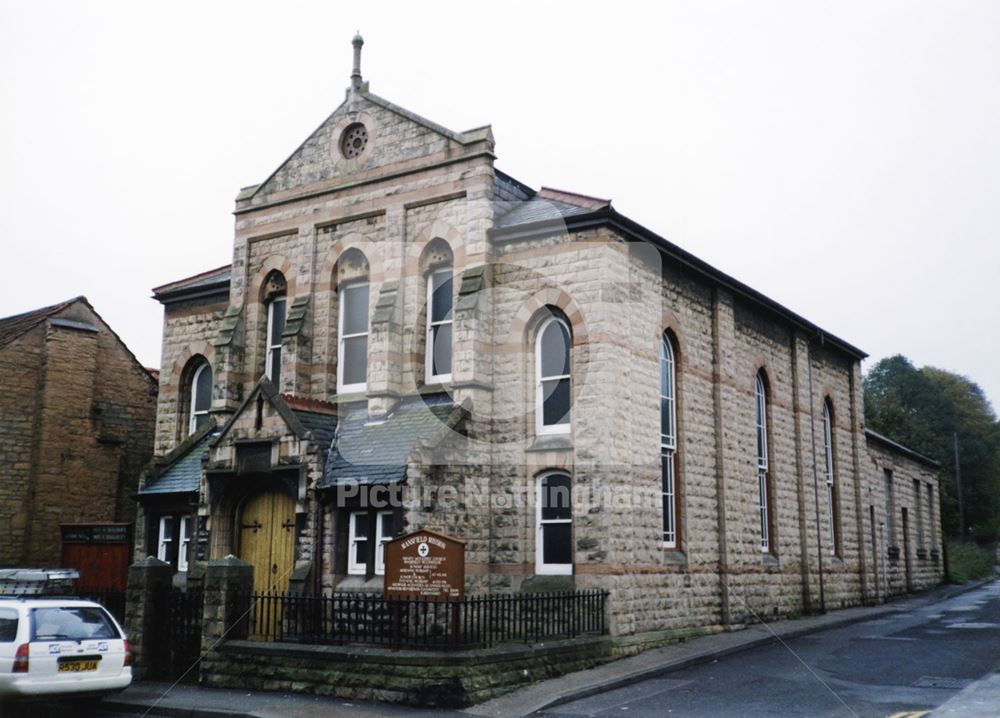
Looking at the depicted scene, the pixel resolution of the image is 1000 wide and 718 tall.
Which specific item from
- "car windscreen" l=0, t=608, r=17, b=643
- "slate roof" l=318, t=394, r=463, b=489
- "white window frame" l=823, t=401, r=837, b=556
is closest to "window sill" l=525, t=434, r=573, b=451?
"slate roof" l=318, t=394, r=463, b=489

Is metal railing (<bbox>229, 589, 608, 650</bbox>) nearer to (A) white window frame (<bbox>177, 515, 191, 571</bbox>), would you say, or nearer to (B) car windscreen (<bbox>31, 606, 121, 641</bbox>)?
(B) car windscreen (<bbox>31, 606, 121, 641</bbox>)

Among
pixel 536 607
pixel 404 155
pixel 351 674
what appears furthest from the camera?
pixel 404 155

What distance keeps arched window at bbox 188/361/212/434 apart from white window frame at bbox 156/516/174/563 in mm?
3462

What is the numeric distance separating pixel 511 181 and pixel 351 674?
11738mm

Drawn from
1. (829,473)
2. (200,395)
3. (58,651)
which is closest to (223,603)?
(58,651)

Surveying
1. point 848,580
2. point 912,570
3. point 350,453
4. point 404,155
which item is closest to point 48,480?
point 350,453

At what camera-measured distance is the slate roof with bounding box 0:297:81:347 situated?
85.8ft

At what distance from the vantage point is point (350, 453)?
18734 mm

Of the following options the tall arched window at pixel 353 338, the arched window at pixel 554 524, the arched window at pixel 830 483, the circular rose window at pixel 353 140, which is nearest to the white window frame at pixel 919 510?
the arched window at pixel 830 483

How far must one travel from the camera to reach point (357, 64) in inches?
908

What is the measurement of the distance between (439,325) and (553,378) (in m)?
3.03

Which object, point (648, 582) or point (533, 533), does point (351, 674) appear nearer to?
point (533, 533)

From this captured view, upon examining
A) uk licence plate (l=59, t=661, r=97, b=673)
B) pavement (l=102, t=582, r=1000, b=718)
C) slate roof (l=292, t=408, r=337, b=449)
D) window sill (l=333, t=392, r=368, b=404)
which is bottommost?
pavement (l=102, t=582, r=1000, b=718)

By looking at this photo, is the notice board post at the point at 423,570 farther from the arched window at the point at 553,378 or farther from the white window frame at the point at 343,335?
the white window frame at the point at 343,335
